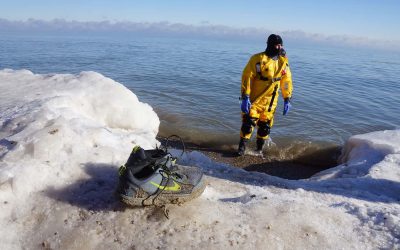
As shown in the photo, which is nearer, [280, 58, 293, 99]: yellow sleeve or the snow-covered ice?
the snow-covered ice

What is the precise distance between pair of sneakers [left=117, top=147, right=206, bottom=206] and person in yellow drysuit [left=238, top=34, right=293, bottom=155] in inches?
115

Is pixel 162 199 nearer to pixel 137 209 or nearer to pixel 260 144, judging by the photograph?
pixel 137 209

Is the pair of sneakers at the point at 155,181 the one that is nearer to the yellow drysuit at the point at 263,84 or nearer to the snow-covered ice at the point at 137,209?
the snow-covered ice at the point at 137,209

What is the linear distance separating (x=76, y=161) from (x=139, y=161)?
0.91 m

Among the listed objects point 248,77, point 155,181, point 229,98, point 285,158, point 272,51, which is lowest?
point 285,158

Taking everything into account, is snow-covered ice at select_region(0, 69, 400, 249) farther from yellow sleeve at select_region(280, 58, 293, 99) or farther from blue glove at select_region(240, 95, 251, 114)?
yellow sleeve at select_region(280, 58, 293, 99)

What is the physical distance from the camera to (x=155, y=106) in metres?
11.0

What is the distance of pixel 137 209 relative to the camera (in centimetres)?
323

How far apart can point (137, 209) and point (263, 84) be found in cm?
378

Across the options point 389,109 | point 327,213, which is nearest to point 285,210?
point 327,213

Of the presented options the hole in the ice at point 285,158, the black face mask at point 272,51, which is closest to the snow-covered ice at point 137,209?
the hole in the ice at point 285,158

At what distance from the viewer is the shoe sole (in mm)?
3092

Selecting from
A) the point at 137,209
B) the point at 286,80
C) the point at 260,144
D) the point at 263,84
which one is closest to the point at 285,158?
the point at 260,144

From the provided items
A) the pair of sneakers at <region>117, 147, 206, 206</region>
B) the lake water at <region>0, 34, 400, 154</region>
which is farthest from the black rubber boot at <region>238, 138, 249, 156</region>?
the pair of sneakers at <region>117, 147, 206, 206</region>
